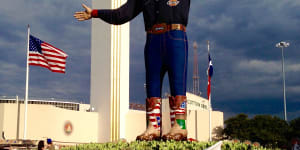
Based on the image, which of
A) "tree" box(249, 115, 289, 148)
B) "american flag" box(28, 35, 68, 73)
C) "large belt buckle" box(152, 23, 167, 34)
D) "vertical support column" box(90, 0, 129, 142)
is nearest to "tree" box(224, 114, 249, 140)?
"tree" box(249, 115, 289, 148)

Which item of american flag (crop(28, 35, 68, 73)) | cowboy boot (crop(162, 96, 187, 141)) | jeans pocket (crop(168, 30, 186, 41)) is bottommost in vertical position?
cowboy boot (crop(162, 96, 187, 141))

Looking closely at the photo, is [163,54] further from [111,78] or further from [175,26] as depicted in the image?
[111,78]

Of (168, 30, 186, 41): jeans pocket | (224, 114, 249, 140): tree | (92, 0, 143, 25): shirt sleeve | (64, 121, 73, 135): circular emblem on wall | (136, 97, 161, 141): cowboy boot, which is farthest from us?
→ (224, 114, 249, 140): tree

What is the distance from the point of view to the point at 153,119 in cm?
824

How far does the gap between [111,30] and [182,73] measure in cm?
2157

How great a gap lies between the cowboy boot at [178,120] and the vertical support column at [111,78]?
68.8 ft

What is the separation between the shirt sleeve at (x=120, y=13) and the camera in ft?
28.4

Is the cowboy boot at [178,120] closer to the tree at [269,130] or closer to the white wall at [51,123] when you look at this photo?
the white wall at [51,123]

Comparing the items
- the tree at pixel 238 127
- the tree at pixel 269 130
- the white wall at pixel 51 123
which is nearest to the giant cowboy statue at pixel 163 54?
the white wall at pixel 51 123

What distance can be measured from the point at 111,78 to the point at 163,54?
20.8m

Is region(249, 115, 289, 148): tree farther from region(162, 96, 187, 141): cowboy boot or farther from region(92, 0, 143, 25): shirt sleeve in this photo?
region(92, 0, 143, 25): shirt sleeve

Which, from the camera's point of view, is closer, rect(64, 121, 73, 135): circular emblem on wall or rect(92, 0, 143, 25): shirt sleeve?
rect(92, 0, 143, 25): shirt sleeve

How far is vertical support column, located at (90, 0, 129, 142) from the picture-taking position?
2900 cm

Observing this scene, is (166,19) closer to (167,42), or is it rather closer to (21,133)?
(167,42)
